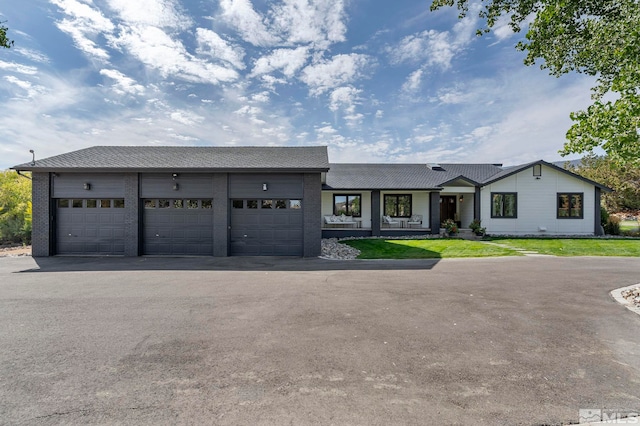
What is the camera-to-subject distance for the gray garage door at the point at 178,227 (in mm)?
13634

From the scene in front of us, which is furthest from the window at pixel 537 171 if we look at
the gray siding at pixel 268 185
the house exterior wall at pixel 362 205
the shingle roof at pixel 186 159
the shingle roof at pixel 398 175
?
the gray siding at pixel 268 185

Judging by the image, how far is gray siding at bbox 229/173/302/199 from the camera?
1361cm

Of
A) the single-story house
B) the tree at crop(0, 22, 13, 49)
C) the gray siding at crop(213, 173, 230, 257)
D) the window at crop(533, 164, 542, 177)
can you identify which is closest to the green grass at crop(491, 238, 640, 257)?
the window at crop(533, 164, 542, 177)

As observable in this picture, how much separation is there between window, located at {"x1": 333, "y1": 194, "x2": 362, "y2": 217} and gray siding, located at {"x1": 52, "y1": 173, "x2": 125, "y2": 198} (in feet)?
41.8

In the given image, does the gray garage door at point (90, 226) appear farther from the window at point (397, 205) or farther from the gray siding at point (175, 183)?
the window at point (397, 205)

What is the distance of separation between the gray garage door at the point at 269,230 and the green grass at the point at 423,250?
10.8 feet

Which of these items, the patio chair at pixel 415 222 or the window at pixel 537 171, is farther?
the patio chair at pixel 415 222

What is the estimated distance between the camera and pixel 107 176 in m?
13.8

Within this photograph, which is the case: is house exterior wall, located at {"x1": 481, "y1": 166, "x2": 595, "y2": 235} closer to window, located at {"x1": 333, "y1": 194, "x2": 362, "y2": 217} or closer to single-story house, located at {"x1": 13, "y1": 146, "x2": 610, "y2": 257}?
window, located at {"x1": 333, "y1": 194, "x2": 362, "y2": 217}

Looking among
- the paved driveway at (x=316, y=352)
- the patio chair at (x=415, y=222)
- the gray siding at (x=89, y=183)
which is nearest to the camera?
the paved driveway at (x=316, y=352)

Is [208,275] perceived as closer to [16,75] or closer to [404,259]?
[404,259]

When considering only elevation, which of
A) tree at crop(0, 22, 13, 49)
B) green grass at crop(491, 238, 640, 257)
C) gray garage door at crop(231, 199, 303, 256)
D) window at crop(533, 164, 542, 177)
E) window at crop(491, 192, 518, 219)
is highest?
tree at crop(0, 22, 13, 49)

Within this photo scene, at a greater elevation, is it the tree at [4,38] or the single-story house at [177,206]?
the tree at [4,38]

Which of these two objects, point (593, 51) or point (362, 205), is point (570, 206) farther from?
point (593, 51)
